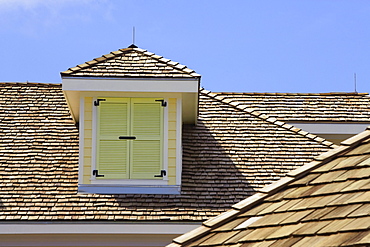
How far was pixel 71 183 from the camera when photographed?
11.2m

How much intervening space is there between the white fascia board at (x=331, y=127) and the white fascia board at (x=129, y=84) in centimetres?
313

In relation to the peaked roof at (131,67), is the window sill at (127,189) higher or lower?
lower

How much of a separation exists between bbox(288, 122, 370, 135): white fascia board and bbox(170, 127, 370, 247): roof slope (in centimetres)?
763

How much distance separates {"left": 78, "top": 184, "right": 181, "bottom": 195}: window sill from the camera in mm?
11039

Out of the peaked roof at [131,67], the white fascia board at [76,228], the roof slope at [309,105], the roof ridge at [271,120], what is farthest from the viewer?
the roof slope at [309,105]

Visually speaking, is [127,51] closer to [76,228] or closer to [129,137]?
[129,137]

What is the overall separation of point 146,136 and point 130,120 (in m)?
0.34

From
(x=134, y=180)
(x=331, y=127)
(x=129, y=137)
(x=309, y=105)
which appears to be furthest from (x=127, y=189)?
(x=309, y=105)

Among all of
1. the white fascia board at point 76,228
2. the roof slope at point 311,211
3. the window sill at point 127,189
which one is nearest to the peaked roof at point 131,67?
the window sill at point 127,189

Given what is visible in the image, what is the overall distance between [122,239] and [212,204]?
1335 millimetres

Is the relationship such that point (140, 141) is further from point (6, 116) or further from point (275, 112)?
point (275, 112)

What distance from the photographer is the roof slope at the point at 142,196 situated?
1052cm

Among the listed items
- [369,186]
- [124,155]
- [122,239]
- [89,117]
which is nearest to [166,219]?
[122,239]

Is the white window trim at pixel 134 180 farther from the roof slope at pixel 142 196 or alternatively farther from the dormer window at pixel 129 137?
the roof slope at pixel 142 196
